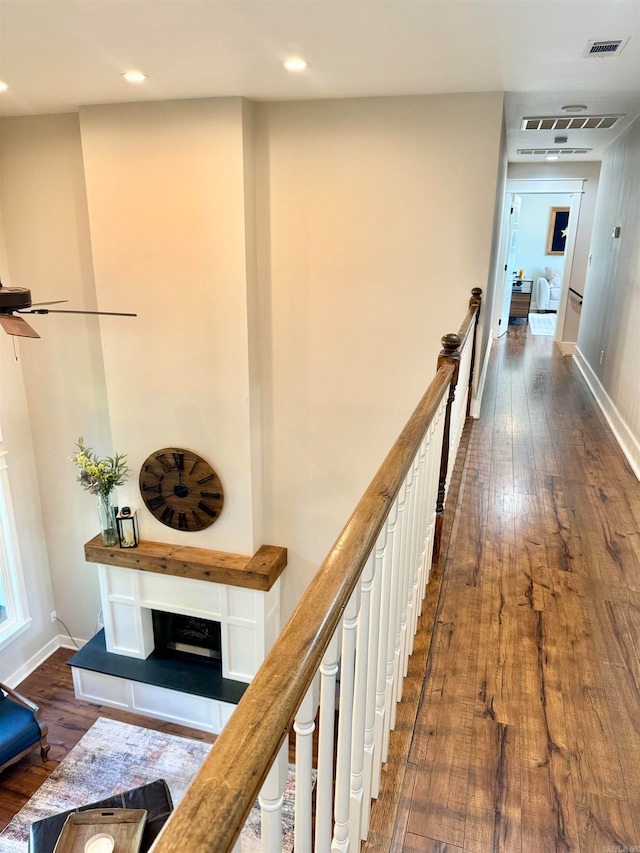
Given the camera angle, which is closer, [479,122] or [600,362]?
[479,122]

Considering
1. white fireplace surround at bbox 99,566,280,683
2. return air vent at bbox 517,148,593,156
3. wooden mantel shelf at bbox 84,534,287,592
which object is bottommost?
white fireplace surround at bbox 99,566,280,683

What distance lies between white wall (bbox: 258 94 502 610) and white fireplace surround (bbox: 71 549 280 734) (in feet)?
3.97

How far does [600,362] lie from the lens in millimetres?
5559

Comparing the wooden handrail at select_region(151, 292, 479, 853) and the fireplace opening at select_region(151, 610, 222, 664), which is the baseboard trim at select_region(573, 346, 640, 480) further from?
the fireplace opening at select_region(151, 610, 222, 664)

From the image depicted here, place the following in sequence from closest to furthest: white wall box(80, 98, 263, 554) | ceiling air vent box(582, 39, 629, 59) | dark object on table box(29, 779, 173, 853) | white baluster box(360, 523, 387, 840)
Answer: white baluster box(360, 523, 387, 840), ceiling air vent box(582, 39, 629, 59), dark object on table box(29, 779, 173, 853), white wall box(80, 98, 263, 554)

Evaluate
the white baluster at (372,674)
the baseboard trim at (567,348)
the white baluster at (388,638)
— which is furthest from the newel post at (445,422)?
the baseboard trim at (567,348)

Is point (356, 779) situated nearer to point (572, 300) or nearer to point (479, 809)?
point (479, 809)

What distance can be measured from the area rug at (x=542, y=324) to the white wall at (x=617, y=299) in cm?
273

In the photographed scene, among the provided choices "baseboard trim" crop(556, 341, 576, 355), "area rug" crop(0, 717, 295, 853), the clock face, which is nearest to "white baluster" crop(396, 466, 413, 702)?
"area rug" crop(0, 717, 295, 853)

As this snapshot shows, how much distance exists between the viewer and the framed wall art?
1198cm

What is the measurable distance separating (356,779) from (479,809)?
54 cm

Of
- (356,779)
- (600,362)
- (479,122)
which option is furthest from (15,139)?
(356,779)

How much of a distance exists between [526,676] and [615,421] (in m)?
3.18

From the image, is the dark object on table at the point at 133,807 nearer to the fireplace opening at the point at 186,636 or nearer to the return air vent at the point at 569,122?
the fireplace opening at the point at 186,636
